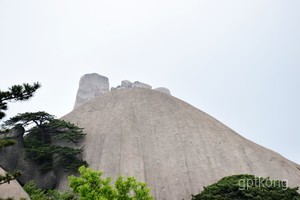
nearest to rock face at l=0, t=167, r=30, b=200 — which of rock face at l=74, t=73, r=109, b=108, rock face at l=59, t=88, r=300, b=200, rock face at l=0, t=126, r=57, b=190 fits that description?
rock face at l=0, t=126, r=57, b=190

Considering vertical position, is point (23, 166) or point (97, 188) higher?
point (23, 166)

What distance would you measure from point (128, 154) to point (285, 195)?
48.1ft

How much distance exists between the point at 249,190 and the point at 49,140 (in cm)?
1947

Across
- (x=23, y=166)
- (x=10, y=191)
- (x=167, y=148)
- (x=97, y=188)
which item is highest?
(x=167, y=148)

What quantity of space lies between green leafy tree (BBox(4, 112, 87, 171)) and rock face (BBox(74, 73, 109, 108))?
39.6 metres

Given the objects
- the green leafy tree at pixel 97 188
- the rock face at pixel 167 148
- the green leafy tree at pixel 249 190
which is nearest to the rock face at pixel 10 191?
the green leafy tree at pixel 97 188

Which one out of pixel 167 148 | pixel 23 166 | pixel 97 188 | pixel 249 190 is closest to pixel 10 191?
pixel 97 188

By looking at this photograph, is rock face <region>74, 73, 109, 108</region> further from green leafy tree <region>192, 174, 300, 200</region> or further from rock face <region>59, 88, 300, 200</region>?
green leafy tree <region>192, 174, 300, 200</region>

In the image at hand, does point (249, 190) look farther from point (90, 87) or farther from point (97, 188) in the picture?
point (90, 87)

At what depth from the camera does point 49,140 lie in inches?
1235

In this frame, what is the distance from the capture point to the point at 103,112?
36.1 m

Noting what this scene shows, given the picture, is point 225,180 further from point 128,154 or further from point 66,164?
point 66,164

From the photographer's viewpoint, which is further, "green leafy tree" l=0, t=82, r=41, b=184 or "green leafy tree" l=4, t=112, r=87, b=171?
"green leafy tree" l=4, t=112, r=87, b=171

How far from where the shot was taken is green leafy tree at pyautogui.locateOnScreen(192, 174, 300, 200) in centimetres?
1848
